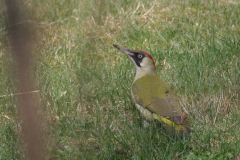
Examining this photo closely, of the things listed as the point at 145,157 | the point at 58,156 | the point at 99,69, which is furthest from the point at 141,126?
the point at 99,69

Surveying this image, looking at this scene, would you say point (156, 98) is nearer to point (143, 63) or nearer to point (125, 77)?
point (143, 63)

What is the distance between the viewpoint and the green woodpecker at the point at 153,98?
331 cm

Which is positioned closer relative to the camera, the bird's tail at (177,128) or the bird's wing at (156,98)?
the bird's tail at (177,128)

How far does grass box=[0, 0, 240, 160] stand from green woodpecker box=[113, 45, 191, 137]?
116 millimetres

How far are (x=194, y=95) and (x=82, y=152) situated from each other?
1374 millimetres

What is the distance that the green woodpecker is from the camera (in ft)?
10.9

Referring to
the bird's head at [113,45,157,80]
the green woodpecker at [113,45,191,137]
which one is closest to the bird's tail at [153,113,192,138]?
the green woodpecker at [113,45,191,137]

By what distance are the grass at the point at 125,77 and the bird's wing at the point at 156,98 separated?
0.17 metres

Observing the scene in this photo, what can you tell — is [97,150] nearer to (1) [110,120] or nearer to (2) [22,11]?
(1) [110,120]

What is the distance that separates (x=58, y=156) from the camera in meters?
3.34

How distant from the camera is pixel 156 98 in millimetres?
3574

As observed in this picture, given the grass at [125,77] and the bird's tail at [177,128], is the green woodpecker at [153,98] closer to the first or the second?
the bird's tail at [177,128]

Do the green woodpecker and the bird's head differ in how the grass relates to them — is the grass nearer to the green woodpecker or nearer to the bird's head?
the green woodpecker

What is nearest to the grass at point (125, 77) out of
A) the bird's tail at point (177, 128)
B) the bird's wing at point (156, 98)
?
the bird's tail at point (177, 128)
